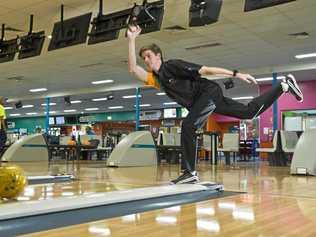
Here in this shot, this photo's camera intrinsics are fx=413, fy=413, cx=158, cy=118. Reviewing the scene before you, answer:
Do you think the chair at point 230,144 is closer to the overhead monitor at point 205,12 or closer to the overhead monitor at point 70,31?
the overhead monitor at point 70,31

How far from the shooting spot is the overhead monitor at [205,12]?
5.93 meters

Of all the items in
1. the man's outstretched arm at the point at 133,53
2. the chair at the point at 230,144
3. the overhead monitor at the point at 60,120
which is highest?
the overhead monitor at the point at 60,120

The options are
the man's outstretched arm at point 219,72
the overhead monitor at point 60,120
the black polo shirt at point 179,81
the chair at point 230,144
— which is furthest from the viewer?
the overhead monitor at point 60,120

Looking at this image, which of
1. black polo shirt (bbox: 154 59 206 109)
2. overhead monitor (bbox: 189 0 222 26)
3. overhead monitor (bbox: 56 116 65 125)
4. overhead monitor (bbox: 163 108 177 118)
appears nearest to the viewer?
black polo shirt (bbox: 154 59 206 109)

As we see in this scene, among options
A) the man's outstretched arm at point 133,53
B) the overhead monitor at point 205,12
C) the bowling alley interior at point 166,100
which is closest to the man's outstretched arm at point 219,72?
the bowling alley interior at point 166,100

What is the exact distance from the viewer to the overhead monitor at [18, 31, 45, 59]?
326 inches

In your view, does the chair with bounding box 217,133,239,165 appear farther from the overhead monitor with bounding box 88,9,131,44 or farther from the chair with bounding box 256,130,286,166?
the overhead monitor with bounding box 88,9,131,44

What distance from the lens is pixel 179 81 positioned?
3.46 metres

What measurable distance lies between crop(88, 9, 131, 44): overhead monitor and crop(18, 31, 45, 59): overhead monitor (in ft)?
4.90

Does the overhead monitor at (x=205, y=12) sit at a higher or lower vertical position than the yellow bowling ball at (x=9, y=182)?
higher

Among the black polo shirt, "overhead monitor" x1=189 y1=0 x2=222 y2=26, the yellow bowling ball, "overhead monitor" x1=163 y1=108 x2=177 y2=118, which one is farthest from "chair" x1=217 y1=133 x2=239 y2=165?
"overhead monitor" x1=163 y1=108 x2=177 y2=118

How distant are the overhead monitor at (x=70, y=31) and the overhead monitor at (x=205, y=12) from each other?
233 centimetres

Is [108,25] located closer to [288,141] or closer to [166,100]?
[288,141]

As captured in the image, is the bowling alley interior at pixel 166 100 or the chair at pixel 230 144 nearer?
the bowling alley interior at pixel 166 100
